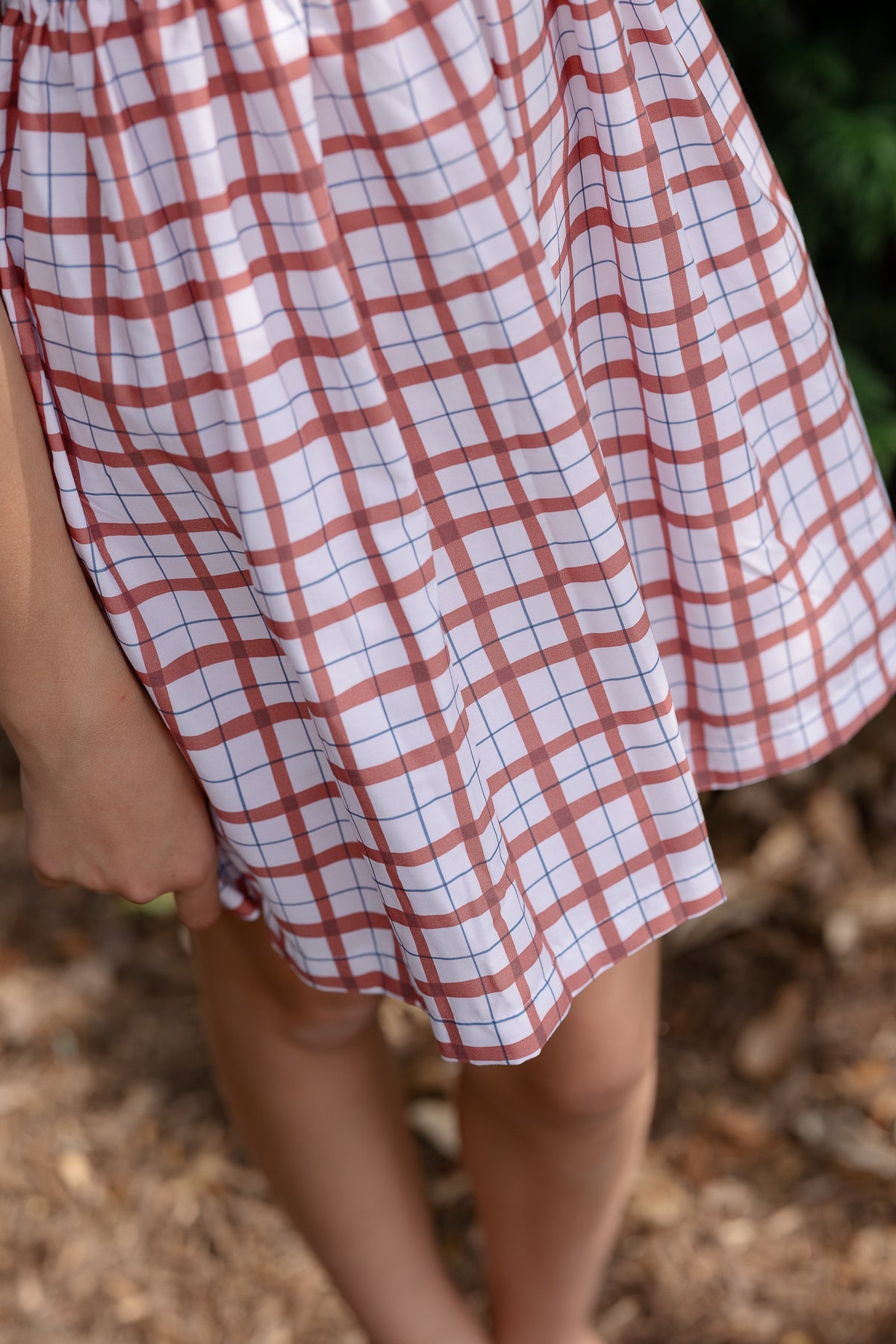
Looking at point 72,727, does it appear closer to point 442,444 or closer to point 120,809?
point 120,809

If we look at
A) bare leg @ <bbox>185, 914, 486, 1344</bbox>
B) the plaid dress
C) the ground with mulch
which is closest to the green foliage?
the ground with mulch

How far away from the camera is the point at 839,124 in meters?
1.36

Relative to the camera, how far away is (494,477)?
0.67m

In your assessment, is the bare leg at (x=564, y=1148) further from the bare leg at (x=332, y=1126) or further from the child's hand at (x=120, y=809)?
the child's hand at (x=120, y=809)

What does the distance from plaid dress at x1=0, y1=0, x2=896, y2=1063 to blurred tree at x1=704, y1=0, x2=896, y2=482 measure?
2.24 feet

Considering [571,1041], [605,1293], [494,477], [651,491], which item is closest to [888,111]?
[651,491]

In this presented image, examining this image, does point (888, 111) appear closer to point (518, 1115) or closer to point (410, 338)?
point (410, 338)

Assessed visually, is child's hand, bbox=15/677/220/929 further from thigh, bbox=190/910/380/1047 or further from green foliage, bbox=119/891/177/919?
green foliage, bbox=119/891/177/919

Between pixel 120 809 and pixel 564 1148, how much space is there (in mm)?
452

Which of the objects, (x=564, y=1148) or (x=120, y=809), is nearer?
(x=120, y=809)

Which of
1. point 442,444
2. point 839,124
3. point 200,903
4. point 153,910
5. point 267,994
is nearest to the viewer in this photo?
point 442,444

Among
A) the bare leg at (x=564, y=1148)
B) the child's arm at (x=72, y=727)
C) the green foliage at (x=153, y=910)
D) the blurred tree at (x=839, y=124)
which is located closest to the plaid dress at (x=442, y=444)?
the child's arm at (x=72, y=727)

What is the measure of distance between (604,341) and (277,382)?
0.78 ft

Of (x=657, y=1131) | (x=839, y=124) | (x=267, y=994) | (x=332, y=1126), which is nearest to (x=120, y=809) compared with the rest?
(x=267, y=994)
